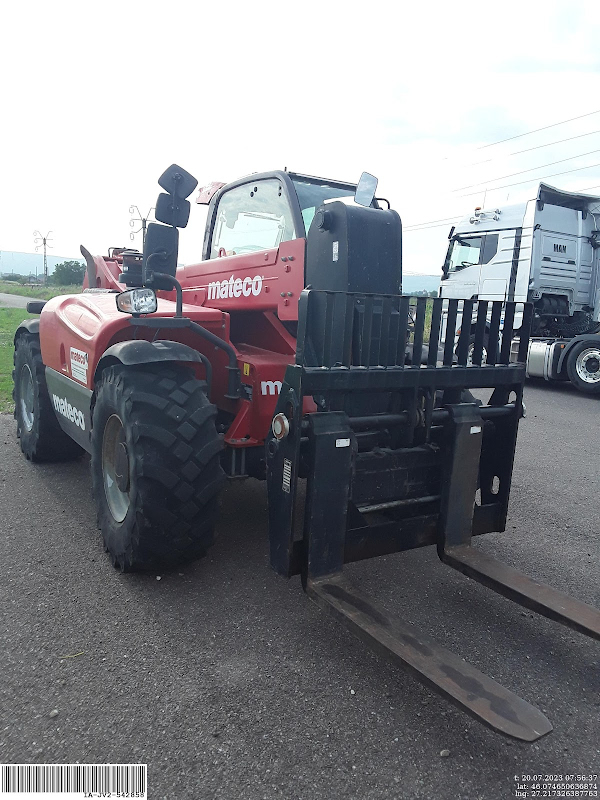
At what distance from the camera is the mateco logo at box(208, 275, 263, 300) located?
3.95m

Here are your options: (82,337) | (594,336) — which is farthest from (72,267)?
(82,337)

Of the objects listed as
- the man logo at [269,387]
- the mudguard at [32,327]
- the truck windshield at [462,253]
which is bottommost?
the man logo at [269,387]

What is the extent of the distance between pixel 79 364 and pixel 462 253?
1096cm

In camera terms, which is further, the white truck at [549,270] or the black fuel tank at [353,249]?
the white truck at [549,270]

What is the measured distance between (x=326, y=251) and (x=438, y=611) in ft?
6.67

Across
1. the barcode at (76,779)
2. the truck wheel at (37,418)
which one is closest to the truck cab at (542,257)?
the truck wheel at (37,418)

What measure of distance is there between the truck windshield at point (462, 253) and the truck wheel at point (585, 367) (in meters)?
2.86

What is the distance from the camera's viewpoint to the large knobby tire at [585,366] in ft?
37.6

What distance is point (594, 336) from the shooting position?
11.7 meters

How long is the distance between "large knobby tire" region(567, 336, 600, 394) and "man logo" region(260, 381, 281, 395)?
9.51 meters

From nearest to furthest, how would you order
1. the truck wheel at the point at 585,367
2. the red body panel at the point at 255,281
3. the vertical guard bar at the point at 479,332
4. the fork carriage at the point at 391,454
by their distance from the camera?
the fork carriage at the point at 391,454
the vertical guard bar at the point at 479,332
the red body panel at the point at 255,281
the truck wheel at the point at 585,367

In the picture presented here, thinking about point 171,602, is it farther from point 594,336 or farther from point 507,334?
point 594,336

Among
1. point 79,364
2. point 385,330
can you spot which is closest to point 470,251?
point 79,364

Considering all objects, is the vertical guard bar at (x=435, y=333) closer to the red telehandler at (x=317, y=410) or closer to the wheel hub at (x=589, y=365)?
the red telehandler at (x=317, y=410)
